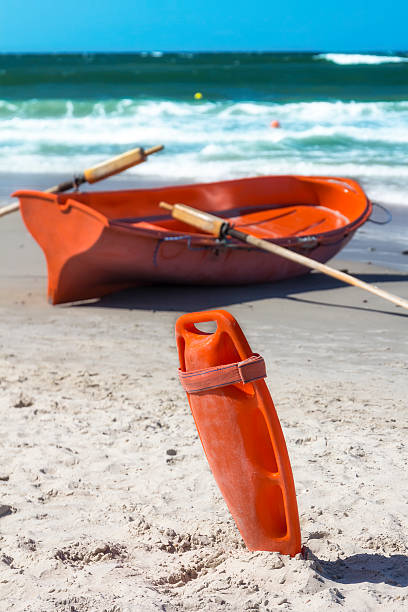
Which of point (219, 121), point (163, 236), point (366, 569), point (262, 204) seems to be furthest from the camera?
point (219, 121)

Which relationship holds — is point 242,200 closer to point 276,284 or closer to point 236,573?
point 276,284

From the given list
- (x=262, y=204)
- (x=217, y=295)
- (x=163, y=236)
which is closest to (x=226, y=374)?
(x=163, y=236)

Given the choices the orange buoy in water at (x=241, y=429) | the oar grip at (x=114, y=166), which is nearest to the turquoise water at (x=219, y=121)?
the oar grip at (x=114, y=166)

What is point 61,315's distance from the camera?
6129 millimetres

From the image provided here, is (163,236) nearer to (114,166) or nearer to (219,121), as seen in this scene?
(114,166)

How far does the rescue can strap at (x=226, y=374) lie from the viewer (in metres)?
2.26

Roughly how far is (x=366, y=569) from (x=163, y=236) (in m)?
4.17

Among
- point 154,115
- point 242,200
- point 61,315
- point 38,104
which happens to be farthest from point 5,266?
point 38,104

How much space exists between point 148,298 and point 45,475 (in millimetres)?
3463

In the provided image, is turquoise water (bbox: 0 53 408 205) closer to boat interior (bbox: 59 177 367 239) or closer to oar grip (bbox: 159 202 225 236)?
boat interior (bbox: 59 177 367 239)

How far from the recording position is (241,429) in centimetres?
238

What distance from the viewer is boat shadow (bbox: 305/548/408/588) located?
2.47 m

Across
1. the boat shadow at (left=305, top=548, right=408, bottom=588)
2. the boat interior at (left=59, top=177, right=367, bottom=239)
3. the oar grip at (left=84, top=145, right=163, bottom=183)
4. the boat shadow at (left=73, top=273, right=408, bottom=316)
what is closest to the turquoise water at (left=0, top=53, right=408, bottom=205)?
the boat interior at (left=59, top=177, right=367, bottom=239)

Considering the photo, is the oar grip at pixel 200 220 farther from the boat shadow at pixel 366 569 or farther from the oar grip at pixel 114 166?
the boat shadow at pixel 366 569
